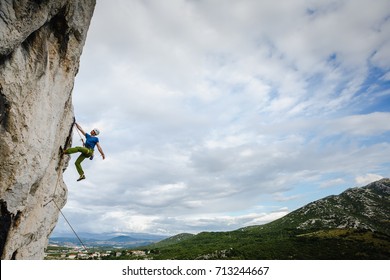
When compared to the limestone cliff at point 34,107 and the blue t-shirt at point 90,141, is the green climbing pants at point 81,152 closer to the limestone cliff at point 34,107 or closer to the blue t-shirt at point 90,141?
the blue t-shirt at point 90,141

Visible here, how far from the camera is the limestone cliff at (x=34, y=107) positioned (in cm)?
1355

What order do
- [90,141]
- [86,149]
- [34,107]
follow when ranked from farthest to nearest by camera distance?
1. [90,141]
2. [86,149]
3. [34,107]

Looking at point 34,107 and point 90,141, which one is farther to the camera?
point 90,141

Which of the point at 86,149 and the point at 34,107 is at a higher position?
the point at 34,107

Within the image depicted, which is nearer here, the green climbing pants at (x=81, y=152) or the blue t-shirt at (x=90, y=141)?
the green climbing pants at (x=81, y=152)

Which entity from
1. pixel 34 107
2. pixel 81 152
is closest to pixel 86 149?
pixel 81 152

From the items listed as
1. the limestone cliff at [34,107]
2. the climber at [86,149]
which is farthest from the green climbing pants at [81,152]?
the limestone cliff at [34,107]

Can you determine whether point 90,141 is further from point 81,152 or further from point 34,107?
point 34,107

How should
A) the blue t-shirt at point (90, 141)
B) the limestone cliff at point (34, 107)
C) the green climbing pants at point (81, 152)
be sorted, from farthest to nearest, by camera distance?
the blue t-shirt at point (90, 141) < the green climbing pants at point (81, 152) < the limestone cliff at point (34, 107)

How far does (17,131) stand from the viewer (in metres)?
14.2

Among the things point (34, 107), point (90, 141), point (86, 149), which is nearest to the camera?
point (34, 107)

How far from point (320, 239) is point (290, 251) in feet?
74.5

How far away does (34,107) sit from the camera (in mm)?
15188
